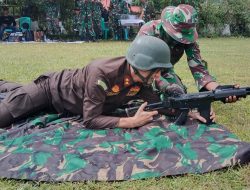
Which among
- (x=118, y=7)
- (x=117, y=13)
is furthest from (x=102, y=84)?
(x=118, y=7)

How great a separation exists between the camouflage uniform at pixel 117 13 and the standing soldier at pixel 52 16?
269 cm

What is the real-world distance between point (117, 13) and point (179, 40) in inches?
666

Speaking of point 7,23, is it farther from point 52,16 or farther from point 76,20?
point 76,20

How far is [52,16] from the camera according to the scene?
21.5 meters

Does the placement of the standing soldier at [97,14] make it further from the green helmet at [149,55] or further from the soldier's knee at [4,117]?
the green helmet at [149,55]

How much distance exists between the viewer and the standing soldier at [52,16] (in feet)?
69.8

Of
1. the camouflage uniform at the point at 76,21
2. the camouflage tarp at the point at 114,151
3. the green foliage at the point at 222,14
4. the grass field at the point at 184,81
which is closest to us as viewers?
the grass field at the point at 184,81

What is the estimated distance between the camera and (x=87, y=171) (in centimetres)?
366

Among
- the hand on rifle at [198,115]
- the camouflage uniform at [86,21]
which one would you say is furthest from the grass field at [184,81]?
the camouflage uniform at [86,21]

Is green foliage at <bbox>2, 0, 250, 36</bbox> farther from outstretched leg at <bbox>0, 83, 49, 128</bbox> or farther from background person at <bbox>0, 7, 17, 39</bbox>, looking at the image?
outstretched leg at <bbox>0, 83, 49, 128</bbox>

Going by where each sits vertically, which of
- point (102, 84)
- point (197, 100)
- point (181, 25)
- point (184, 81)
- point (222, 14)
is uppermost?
point (181, 25)

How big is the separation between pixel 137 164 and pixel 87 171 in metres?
0.43

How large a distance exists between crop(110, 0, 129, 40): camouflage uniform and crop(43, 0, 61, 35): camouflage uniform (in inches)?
106

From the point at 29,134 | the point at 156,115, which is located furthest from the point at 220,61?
the point at 29,134
